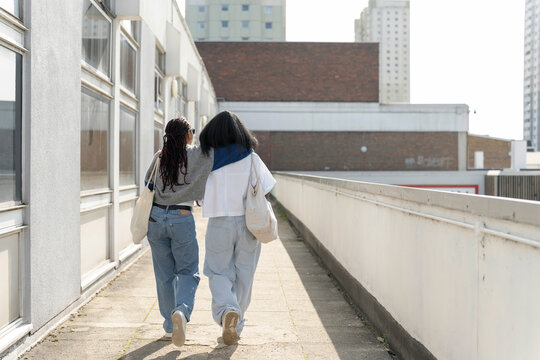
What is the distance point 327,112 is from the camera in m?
38.7

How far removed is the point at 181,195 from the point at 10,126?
127 cm

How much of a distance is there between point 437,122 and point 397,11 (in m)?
163

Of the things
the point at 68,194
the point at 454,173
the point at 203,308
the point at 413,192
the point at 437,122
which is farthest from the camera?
the point at 437,122

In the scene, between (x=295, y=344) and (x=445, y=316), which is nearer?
(x=445, y=316)

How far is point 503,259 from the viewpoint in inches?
108

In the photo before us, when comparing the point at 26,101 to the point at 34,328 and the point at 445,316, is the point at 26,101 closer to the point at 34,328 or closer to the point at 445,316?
the point at 34,328

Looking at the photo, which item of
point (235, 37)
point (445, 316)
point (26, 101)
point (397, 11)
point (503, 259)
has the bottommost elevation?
point (445, 316)

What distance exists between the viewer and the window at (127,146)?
8.41 m

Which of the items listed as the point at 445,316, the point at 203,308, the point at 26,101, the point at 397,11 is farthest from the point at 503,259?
the point at 397,11

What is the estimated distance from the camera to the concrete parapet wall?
2579mm

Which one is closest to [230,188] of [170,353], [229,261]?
[229,261]

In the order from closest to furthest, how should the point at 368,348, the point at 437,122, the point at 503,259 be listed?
the point at 503,259 < the point at 368,348 < the point at 437,122

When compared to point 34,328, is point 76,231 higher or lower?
higher

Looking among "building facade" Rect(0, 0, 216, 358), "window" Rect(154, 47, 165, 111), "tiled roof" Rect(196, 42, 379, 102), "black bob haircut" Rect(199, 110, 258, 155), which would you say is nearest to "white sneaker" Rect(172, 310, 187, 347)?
"building facade" Rect(0, 0, 216, 358)
